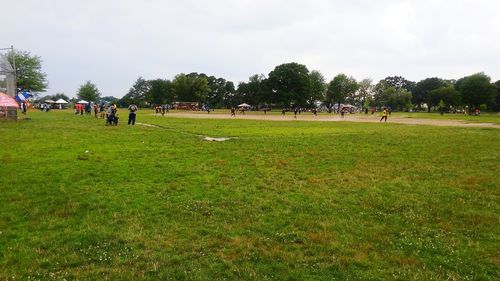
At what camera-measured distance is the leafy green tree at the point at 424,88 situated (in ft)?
551

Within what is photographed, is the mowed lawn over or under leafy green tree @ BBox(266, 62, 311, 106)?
under

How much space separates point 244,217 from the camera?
936 cm

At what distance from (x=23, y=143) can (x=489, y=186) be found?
2127cm

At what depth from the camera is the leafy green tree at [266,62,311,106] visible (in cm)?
12175

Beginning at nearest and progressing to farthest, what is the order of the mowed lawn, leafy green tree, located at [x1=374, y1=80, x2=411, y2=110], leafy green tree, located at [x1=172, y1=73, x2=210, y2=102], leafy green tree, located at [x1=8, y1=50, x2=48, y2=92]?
the mowed lawn → leafy green tree, located at [x1=8, y1=50, x2=48, y2=92] → leafy green tree, located at [x1=172, y1=73, x2=210, y2=102] → leafy green tree, located at [x1=374, y1=80, x2=411, y2=110]

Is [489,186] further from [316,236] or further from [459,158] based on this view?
[316,236]

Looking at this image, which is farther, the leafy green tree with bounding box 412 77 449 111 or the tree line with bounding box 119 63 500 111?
the leafy green tree with bounding box 412 77 449 111

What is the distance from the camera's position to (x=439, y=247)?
25.5ft

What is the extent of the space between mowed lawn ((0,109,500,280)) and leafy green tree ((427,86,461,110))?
131394 mm

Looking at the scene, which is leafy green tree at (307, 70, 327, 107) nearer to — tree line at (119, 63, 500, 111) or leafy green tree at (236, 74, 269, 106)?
tree line at (119, 63, 500, 111)

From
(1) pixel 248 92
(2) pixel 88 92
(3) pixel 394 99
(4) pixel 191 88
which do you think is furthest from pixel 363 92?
(2) pixel 88 92

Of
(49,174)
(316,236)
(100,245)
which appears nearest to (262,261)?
(316,236)

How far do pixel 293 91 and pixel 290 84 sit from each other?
2.90 metres

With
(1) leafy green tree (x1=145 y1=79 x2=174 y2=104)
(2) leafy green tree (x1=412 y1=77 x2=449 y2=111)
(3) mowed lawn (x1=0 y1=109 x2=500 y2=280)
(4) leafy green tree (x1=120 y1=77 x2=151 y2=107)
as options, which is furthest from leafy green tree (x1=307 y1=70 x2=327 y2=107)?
(3) mowed lawn (x1=0 y1=109 x2=500 y2=280)
